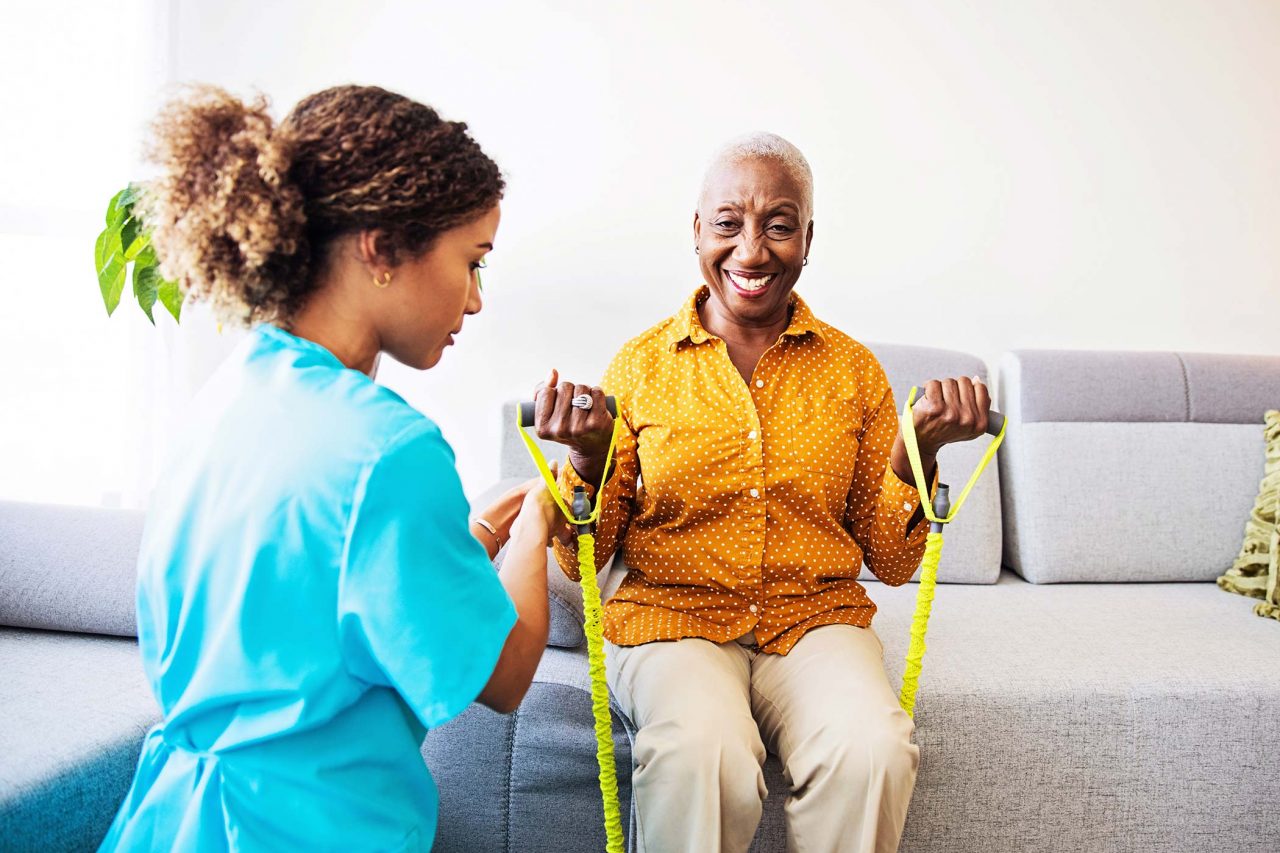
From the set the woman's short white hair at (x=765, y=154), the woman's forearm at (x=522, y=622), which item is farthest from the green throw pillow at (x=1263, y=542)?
the woman's forearm at (x=522, y=622)

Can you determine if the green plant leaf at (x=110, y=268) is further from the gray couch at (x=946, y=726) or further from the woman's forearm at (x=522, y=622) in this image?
the woman's forearm at (x=522, y=622)

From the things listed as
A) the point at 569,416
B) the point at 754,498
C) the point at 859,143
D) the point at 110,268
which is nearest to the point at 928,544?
the point at 754,498

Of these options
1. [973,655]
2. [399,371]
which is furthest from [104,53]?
[973,655]

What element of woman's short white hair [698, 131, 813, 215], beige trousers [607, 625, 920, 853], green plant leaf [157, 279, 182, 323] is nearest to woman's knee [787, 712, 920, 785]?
beige trousers [607, 625, 920, 853]

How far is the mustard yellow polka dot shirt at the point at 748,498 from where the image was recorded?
1521mm

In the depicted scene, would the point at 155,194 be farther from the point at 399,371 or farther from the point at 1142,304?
the point at 1142,304

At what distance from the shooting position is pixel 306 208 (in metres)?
0.98

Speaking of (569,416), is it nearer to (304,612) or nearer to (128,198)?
(304,612)

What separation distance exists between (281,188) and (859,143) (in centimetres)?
189

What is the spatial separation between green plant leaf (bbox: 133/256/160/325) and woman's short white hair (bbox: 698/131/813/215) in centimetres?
109

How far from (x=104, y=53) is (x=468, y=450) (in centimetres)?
133

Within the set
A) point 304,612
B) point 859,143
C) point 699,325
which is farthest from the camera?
point 859,143

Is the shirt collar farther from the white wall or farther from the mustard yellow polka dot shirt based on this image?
the white wall

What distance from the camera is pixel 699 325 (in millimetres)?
1646
